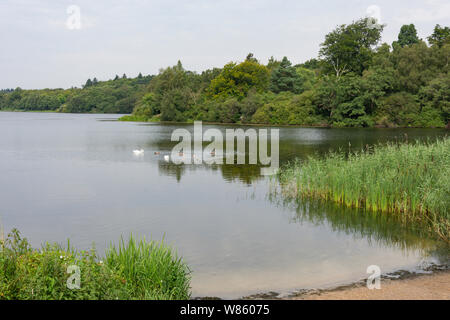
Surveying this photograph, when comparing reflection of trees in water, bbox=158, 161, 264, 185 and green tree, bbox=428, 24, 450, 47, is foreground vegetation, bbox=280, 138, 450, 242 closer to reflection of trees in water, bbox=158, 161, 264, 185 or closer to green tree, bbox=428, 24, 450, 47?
reflection of trees in water, bbox=158, 161, 264, 185

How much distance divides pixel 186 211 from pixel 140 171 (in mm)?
9924

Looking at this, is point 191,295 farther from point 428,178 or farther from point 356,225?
point 428,178

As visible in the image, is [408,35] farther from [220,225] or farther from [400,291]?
[400,291]

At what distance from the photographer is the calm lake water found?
952 centimetres

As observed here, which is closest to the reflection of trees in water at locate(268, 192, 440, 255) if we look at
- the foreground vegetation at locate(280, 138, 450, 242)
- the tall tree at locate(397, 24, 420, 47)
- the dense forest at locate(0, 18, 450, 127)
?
the foreground vegetation at locate(280, 138, 450, 242)

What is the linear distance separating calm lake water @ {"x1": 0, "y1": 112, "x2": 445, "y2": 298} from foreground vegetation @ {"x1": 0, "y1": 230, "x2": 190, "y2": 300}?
152 cm

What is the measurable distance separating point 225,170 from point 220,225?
1108 centimetres

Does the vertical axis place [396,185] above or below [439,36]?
below

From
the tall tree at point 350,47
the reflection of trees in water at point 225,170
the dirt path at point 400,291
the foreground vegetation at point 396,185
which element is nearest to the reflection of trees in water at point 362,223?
the foreground vegetation at point 396,185

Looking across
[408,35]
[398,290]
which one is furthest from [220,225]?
[408,35]

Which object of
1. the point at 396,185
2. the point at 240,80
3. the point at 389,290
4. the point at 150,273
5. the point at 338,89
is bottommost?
the point at 389,290

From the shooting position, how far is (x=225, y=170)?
24422 mm

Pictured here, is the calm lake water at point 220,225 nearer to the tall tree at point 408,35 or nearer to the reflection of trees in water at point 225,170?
the reflection of trees in water at point 225,170
